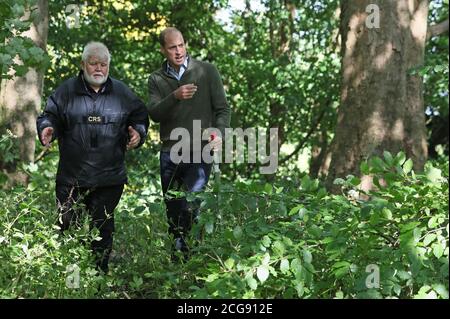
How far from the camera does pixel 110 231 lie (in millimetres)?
6691

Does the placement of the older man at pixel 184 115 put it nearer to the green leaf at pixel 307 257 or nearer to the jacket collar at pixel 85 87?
the jacket collar at pixel 85 87

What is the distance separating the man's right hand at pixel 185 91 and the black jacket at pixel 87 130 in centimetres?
39

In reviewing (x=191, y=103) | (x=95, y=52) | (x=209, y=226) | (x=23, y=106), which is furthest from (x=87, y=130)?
(x=23, y=106)

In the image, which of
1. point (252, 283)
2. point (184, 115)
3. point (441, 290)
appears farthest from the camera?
point (184, 115)

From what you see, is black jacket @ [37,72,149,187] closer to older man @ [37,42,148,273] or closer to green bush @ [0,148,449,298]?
older man @ [37,42,148,273]

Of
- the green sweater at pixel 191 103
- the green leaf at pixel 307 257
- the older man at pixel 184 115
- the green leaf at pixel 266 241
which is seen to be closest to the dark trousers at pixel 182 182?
the older man at pixel 184 115

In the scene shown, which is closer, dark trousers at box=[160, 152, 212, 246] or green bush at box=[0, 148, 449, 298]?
green bush at box=[0, 148, 449, 298]

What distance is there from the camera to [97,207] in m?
6.59

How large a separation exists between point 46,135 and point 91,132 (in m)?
0.39

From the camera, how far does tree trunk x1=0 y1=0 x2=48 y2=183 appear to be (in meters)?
9.48

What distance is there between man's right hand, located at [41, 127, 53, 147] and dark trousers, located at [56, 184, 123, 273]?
44 centimetres

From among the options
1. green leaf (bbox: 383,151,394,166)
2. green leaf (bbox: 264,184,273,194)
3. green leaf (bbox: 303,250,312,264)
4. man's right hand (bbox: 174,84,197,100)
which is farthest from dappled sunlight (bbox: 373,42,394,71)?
green leaf (bbox: 303,250,312,264)

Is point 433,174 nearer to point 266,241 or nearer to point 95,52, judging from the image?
point 266,241

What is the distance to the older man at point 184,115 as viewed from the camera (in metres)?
6.91
